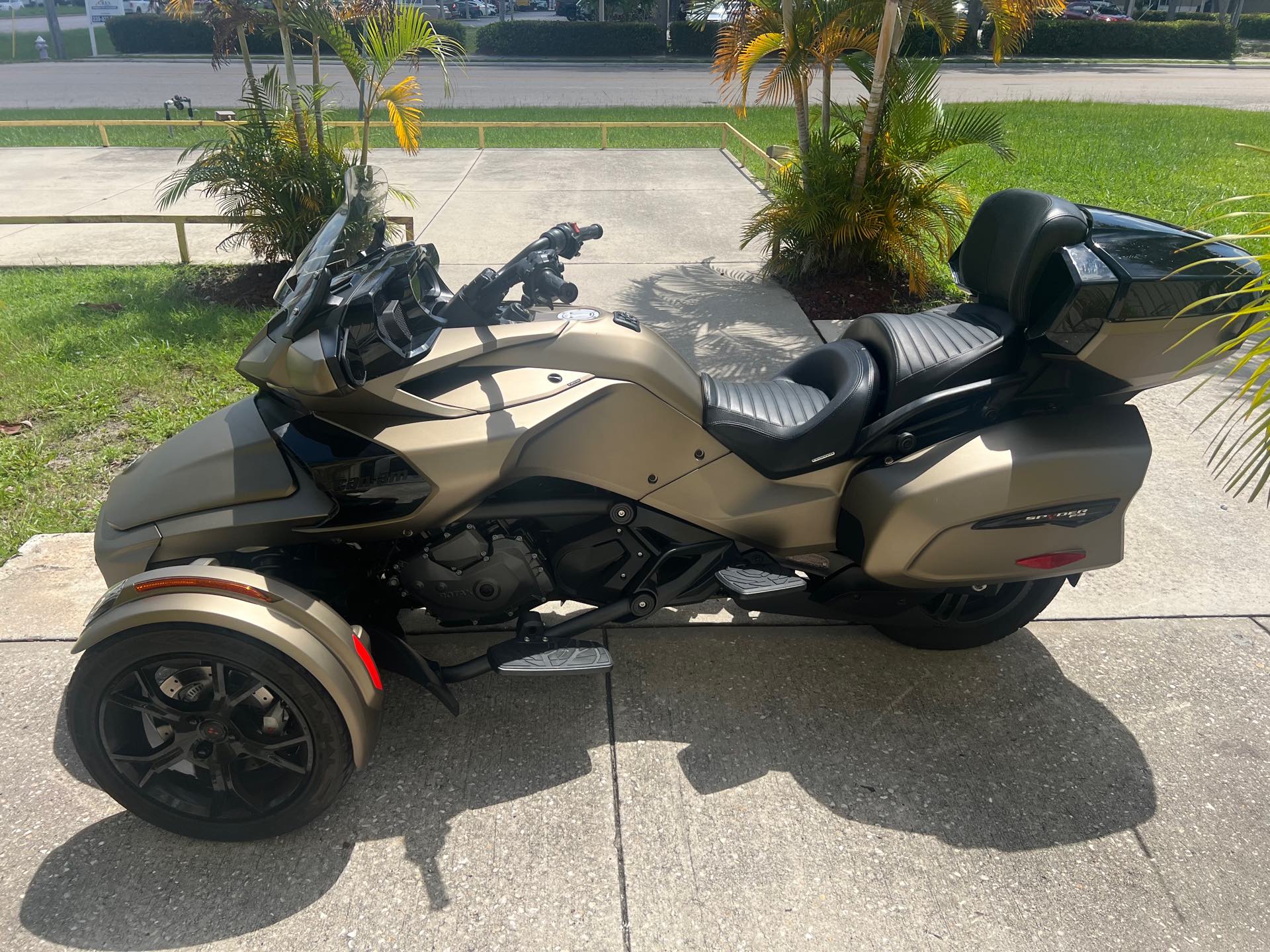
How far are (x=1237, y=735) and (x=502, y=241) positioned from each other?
6.97 m

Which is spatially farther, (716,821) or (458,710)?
(458,710)

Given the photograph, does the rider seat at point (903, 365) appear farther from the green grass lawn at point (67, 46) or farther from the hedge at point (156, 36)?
the green grass lawn at point (67, 46)

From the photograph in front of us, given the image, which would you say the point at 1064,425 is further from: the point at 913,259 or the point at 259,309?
the point at 259,309

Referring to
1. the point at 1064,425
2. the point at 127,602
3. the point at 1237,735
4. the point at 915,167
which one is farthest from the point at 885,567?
the point at 915,167

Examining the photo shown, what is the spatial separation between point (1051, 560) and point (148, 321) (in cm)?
606

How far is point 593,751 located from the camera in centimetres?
281

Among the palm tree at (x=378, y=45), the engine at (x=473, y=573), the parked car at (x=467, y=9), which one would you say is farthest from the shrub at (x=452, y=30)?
the engine at (x=473, y=573)

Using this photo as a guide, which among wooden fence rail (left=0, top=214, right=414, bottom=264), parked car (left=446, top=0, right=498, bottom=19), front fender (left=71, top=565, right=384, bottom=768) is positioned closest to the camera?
front fender (left=71, top=565, right=384, bottom=768)

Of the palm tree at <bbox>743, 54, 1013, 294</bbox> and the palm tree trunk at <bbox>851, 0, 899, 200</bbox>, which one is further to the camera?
the palm tree at <bbox>743, 54, 1013, 294</bbox>

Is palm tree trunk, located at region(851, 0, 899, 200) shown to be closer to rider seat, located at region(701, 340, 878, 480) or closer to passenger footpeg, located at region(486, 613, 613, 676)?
rider seat, located at region(701, 340, 878, 480)

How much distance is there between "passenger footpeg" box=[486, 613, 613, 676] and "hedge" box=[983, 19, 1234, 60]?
32.9 meters

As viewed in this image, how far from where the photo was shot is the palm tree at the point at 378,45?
6605 millimetres

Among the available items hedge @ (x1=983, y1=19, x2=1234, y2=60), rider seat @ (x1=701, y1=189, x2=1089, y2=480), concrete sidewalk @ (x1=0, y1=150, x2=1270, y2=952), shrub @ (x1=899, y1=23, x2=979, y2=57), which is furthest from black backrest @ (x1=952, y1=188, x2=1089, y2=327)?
hedge @ (x1=983, y1=19, x2=1234, y2=60)

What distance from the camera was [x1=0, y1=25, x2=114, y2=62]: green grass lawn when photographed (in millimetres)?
29234
